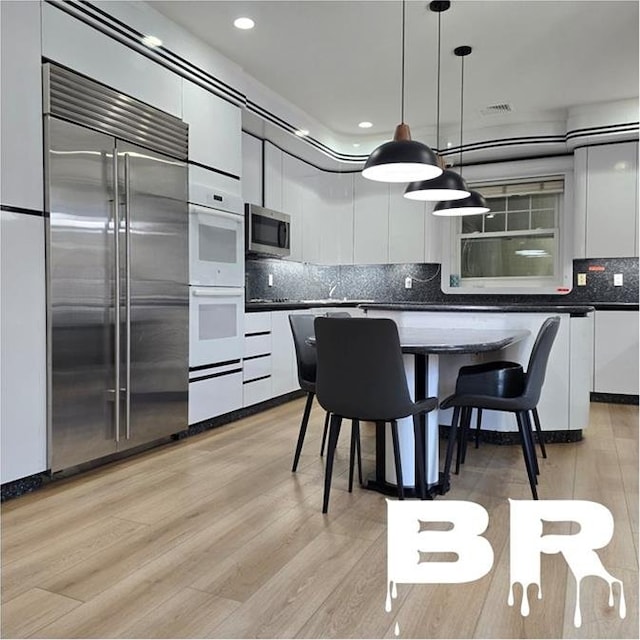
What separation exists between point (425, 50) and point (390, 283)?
2.90m

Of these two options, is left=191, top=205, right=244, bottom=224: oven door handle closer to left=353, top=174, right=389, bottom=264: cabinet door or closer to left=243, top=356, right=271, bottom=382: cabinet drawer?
left=243, top=356, right=271, bottom=382: cabinet drawer

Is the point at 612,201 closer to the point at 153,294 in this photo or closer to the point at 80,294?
the point at 153,294

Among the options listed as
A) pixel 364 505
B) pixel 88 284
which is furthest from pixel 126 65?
pixel 364 505

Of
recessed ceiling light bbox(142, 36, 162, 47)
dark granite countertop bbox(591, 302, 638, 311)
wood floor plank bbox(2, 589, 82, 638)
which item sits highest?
recessed ceiling light bbox(142, 36, 162, 47)

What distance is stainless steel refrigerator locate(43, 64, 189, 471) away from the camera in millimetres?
2793

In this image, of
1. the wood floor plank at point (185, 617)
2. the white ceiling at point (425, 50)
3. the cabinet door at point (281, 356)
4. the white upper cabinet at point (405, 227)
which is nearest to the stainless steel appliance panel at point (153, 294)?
the white ceiling at point (425, 50)

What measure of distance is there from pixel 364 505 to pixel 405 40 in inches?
121

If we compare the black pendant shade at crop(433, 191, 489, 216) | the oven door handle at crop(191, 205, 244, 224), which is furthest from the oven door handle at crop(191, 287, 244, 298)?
the black pendant shade at crop(433, 191, 489, 216)

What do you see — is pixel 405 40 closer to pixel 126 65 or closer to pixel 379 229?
pixel 126 65

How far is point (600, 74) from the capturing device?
4.46 meters

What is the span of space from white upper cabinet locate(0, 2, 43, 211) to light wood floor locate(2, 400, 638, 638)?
4.85 ft

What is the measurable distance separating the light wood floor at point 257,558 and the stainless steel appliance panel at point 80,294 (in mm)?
286

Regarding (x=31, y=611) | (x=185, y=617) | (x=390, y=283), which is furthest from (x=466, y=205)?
(x=31, y=611)

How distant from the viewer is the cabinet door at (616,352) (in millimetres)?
5090
